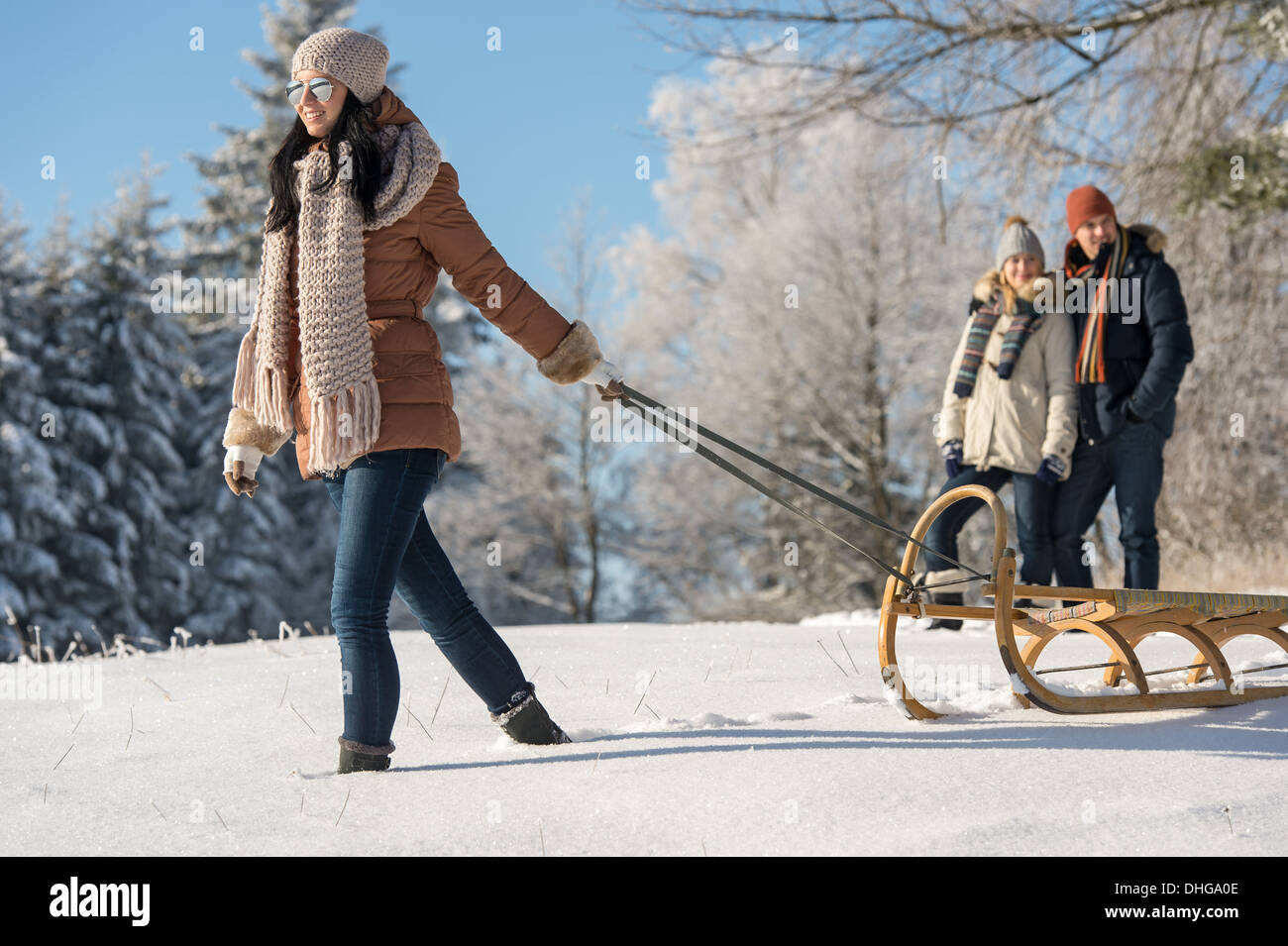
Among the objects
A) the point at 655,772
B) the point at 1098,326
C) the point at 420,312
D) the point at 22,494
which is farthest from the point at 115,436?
the point at 655,772

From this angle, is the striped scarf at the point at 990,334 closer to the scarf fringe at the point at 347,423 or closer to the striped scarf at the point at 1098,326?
the striped scarf at the point at 1098,326

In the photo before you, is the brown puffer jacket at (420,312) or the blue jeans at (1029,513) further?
the blue jeans at (1029,513)

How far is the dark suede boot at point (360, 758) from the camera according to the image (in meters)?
2.71

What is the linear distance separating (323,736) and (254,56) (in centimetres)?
2604

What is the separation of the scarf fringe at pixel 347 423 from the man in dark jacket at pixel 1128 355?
3.40m

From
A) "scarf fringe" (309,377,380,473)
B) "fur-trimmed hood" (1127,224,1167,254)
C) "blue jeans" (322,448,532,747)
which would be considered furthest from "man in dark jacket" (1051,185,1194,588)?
"scarf fringe" (309,377,380,473)

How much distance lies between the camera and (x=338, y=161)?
2.71 meters

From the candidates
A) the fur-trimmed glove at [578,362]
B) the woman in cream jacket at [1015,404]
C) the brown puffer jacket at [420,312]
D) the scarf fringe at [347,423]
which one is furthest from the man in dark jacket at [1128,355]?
the scarf fringe at [347,423]

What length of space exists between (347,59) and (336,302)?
0.58 meters

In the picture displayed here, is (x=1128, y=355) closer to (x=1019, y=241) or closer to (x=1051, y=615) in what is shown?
(x=1019, y=241)

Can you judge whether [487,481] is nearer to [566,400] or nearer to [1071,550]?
[566,400]

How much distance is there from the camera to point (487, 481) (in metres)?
24.8

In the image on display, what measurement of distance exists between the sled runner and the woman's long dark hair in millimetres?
800
